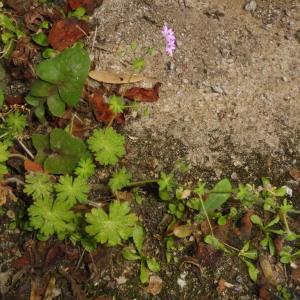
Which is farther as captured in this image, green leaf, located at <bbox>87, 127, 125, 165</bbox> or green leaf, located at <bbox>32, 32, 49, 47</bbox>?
green leaf, located at <bbox>32, 32, 49, 47</bbox>

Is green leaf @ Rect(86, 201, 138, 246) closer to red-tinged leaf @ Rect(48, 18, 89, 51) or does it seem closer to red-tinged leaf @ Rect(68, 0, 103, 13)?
red-tinged leaf @ Rect(48, 18, 89, 51)

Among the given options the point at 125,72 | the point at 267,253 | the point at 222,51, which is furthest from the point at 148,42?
the point at 267,253

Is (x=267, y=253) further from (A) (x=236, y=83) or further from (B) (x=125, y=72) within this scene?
(B) (x=125, y=72)

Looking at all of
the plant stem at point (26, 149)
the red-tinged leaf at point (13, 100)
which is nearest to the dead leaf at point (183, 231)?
the plant stem at point (26, 149)

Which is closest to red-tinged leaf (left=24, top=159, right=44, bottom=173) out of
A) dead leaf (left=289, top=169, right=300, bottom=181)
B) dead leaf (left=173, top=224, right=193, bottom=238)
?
dead leaf (left=173, top=224, right=193, bottom=238)

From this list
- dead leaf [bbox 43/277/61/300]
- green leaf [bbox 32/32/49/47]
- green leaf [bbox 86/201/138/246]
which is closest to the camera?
green leaf [bbox 86/201/138/246]

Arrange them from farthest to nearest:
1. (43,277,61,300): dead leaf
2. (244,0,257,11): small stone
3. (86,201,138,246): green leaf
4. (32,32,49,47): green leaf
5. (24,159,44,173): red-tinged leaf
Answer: (244,0,257,11): small stone < (32,32,49,47): green leaf < (24,159,44,173): red-tinged leaf < (43,277,61,300): dead leaf < (86,201,138,246): green leaf

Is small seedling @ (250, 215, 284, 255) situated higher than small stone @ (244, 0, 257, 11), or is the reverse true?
small stone @ (244, 0, 257, 11)
